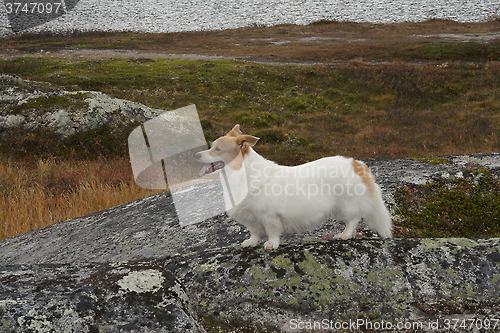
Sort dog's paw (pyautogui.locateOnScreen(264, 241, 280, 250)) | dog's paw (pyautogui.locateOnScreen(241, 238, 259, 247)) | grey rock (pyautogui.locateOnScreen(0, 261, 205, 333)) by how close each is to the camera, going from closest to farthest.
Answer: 1. grey rock (pyautogui.locateOnScreen(0, 261, 205, 333))
2. dog's paw (pyautogui.locateOnScreen(264, 241, 280, 250))
3. dog's paw (pyautogui.locateOnScreen(241, 238, 259, 247))

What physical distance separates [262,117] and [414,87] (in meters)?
13.1

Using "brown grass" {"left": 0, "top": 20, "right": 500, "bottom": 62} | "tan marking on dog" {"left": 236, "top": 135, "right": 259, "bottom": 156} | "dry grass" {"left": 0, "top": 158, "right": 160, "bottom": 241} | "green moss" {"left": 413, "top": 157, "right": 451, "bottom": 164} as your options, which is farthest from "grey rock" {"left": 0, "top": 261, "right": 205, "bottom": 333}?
"brown grass" {"left": 0, "top": 20, "right": 500, "bottom": 62}

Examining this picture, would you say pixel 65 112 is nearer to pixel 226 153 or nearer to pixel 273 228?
pixel 226 153

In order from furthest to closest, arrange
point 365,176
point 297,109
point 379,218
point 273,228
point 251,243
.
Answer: point 297,109 → point 379,218 → point 365,176 → point 251,243 → point 273,228

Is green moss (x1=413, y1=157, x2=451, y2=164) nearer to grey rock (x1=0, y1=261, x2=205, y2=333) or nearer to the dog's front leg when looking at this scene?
the dog's front leg

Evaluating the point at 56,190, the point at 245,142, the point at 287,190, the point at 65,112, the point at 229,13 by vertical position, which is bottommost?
the point at 56,190

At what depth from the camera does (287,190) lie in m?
4.36

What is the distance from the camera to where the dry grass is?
8180 mm

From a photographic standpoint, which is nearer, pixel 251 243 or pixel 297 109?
pixel 251 243

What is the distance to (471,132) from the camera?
17531 mm

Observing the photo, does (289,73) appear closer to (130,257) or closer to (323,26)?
(130,257)

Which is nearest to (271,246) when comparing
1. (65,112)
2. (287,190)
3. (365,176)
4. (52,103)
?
(287,190)

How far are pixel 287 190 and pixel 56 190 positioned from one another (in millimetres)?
8569

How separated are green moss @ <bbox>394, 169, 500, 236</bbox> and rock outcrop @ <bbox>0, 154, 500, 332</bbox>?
1.75m
